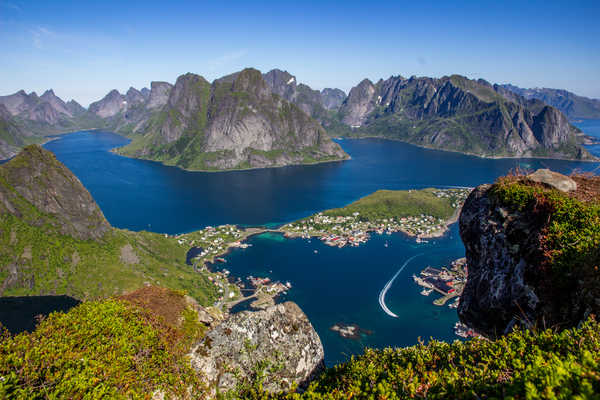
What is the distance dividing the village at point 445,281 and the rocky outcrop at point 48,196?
82957 millimetres

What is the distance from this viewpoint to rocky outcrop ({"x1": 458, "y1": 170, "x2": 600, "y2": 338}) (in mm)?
11883

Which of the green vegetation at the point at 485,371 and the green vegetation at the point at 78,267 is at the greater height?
the green vegetation at the point at 485,371

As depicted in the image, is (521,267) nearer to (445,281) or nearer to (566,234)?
(566,234)

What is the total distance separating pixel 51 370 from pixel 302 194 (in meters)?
157

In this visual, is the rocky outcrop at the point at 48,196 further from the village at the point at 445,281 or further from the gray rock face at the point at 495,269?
the village at the point at 445,281

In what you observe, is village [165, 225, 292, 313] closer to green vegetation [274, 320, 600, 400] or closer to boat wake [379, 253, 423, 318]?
boat wake [379, 253, 423, 318]

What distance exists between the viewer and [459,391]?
316 inches

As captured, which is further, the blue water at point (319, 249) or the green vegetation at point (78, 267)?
the blue water at point (319, 249)

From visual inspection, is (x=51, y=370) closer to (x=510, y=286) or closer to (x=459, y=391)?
(x=459, y=391)

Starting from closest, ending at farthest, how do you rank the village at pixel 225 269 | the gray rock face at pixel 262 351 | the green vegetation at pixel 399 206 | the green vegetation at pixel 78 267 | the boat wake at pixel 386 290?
the gray rock face at pixel 262 351, the green vegetation at pixel 78 267, the boat wake at pixel 386 290, the village at pixel 225 269, the green vegetation at pixel 399 206

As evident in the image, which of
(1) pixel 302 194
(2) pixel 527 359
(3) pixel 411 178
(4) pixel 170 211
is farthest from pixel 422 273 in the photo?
(3) pixel 411 178

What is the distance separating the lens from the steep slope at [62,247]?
60819 millimetres

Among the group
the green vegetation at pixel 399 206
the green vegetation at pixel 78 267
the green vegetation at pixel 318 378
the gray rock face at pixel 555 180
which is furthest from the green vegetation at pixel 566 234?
the green vegetation at pixel 399 206

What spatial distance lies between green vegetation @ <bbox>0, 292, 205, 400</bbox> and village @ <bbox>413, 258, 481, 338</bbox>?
70.3m
